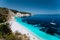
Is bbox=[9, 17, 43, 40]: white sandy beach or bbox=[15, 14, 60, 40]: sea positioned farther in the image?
bbox=[15, 14, 60, 40]: sea

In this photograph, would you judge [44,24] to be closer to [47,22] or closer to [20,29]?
[47,22]

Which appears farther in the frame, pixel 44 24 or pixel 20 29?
pixel 44 24

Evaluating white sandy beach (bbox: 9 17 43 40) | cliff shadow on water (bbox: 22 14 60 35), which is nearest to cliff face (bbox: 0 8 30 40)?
white sandy beach (bbox: 9 17 43 40)

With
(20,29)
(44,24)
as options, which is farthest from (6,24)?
(44,24)

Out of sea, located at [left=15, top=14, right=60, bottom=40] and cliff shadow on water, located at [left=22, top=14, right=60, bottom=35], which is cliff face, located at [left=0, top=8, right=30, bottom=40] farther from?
cliff shadow on water, located at [left=22, top=14, right=60, bottom=35]

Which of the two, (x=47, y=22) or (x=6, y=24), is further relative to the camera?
(x=47, y=22)

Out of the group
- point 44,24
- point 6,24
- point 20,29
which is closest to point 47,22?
point 44,24

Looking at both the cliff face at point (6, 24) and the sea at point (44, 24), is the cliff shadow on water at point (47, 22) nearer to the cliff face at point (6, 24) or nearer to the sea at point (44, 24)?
the sea at point (44, 24)

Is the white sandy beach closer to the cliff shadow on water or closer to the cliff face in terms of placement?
the cliff face

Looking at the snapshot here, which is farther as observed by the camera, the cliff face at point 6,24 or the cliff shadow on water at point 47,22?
the cliff shadow on water at point 47,22

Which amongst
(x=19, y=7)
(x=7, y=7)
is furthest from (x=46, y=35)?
(x=7, y=7)

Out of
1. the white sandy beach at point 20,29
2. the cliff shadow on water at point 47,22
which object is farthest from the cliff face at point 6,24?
the cliff shadow on water at point 47,22

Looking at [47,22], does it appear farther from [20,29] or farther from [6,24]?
[6,24]
